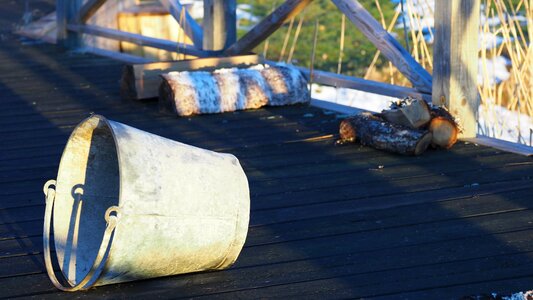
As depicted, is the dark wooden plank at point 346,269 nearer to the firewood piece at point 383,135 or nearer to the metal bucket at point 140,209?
the metal bucket at point 140,209

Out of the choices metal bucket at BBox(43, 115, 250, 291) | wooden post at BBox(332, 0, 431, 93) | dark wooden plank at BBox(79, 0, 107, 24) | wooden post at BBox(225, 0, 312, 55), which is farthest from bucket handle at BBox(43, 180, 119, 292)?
dark wooden plank at BBox(79, 0, 107, 24)

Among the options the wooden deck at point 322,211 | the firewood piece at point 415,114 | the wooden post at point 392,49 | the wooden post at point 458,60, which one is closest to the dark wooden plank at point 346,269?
the wooden deck at point 322,211

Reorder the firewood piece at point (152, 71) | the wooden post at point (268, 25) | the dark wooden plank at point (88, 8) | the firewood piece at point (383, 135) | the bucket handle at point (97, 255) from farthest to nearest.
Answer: the dark wooden plank at point (88, 8)
the wooden post at point (268, 25)
the firewood piece at point (152, 71)
the firewood piece at point (383, 135)
the bucket handle at point (97, 255)

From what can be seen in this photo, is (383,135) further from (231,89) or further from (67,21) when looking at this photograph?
(67,21)

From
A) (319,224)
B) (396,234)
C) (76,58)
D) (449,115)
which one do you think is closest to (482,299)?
(396,234)

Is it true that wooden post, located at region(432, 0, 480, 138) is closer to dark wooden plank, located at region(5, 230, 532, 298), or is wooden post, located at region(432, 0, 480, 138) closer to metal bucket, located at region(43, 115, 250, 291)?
dark wooden plank, located at region(5, 230, 532, 298)

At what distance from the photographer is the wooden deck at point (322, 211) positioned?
3.18 meters

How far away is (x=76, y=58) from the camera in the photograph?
26.5ft

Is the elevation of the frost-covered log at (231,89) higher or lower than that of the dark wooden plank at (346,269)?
higher

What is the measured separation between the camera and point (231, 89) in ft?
19.3

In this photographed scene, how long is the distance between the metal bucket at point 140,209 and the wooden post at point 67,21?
5.37 m

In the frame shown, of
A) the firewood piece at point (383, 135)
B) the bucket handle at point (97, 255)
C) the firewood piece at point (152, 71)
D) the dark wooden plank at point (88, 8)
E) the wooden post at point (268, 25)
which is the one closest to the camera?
the bucket handle at point (97, 255)

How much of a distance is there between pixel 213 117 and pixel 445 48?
57.4 inches

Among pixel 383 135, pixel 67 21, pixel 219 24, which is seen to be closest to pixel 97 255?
pixel 383 135
